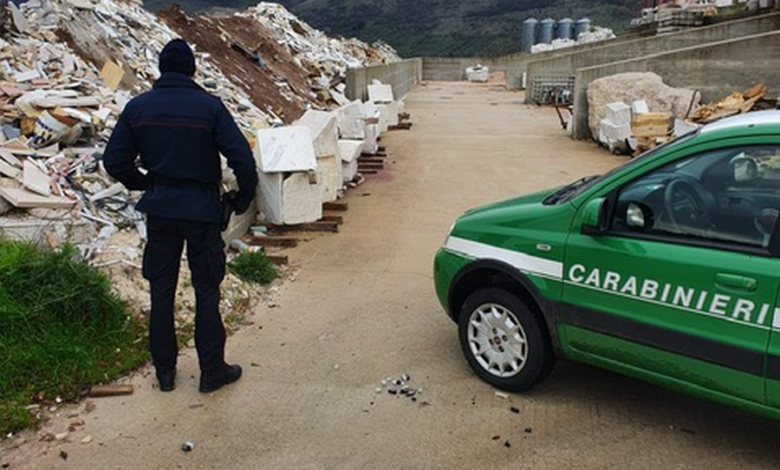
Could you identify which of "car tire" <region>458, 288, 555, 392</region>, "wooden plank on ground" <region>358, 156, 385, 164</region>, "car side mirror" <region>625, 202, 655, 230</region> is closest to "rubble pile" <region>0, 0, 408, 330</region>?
"wooden plank on ground" <region>358, 156, 385, 164</region>

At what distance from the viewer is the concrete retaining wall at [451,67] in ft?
152

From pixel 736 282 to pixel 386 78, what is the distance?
21.4 meters

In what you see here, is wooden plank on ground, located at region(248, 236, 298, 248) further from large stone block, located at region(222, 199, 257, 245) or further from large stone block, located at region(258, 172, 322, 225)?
large stone block, located at region(258, 172, 322, 225)

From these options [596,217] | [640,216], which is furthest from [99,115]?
[640,216]

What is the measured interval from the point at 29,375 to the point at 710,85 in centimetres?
1424

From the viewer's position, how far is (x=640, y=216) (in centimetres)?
344

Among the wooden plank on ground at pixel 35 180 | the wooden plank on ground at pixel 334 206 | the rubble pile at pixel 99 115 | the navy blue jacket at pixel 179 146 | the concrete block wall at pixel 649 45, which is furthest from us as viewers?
the concrete block wall at pixel 649 45

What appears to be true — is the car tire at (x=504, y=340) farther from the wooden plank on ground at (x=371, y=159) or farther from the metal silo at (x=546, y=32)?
the metal silo at (x=546, y=32)

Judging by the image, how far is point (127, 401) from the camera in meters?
4.15

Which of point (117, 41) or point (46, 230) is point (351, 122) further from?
point (46, 230)

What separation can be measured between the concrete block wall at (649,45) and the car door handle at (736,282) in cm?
1948

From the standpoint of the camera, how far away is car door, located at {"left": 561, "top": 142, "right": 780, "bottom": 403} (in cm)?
305

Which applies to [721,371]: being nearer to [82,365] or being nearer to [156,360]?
[156,360]

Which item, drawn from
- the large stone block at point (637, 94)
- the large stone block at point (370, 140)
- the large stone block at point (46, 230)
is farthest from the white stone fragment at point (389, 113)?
the large stone block at point (46, 230)
